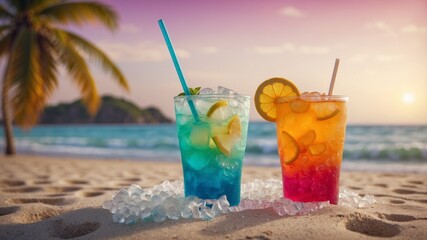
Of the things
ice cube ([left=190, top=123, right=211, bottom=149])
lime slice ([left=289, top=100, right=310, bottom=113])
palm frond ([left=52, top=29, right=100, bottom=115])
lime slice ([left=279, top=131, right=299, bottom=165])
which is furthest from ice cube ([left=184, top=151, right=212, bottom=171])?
palm frond ([left=52, top=29, right=100, bottom=115])

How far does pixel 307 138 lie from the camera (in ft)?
6.84

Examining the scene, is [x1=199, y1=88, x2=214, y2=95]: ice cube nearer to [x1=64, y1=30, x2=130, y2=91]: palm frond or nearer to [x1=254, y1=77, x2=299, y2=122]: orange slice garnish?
[x1=254, y1=77, x2=299, y2=122]: orange slice garnish

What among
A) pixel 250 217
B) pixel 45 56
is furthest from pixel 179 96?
pixel 45 56

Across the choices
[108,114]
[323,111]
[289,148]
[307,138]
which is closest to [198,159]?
[289,148]

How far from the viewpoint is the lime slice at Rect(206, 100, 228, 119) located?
199 cm

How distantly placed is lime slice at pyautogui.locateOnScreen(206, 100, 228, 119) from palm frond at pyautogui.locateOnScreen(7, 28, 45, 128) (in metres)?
8.22

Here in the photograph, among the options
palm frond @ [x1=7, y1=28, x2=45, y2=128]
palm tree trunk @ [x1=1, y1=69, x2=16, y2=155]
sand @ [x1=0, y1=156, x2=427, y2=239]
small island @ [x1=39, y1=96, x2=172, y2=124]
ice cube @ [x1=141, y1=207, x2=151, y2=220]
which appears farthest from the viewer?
small island @ [x1=39, y1=96, x2=172, y2=124]

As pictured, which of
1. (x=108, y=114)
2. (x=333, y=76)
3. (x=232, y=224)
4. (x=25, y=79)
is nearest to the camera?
(x=232, y=224)

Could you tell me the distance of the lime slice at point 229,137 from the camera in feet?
6.59

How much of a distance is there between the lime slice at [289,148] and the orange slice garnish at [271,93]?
0.58 ft

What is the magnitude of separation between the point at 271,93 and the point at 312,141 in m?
0.35

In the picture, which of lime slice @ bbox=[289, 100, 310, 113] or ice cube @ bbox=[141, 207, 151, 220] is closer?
ice cube @ bbox=[141, 207, 151, 220]

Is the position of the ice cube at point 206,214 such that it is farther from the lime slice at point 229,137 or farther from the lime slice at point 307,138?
the lime slice at point 307,138

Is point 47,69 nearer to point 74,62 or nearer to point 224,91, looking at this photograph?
point 74,62
